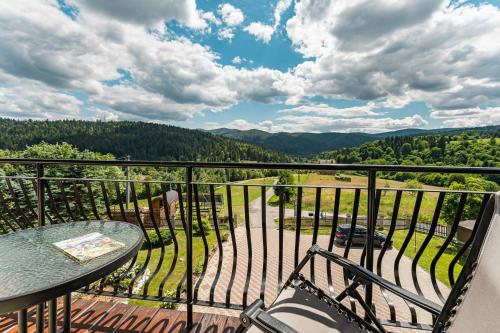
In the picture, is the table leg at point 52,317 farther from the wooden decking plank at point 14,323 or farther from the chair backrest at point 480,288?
the chair backrest at point 480,288

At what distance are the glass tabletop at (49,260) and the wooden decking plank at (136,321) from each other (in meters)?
0.94

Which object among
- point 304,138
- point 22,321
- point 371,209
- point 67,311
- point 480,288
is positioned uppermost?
point 480,288

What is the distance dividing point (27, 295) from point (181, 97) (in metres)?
31.4

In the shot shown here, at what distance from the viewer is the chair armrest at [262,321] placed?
0.90m

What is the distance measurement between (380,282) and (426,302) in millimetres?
184

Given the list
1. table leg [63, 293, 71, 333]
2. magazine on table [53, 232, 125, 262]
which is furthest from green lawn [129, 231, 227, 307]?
magazine on table [53, 232, 125, 262]

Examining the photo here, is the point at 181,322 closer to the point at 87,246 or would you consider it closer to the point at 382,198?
the point at 87,246

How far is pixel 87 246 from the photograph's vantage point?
135 cm

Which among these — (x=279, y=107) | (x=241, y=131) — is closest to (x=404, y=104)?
(x=279, y=107)

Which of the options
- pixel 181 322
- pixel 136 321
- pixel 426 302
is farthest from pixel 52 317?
pixel 426 302

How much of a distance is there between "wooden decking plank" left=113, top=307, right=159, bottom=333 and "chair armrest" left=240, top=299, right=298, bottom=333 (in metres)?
1.51

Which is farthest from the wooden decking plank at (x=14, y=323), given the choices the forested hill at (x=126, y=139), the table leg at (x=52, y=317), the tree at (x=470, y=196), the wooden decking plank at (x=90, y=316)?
the forested hill at (x=126, y=139)

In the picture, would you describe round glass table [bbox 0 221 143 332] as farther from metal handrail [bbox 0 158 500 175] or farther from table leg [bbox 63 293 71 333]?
metal handrail [bbox 0 158 500 175]

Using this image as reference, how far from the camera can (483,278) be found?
70 cm
